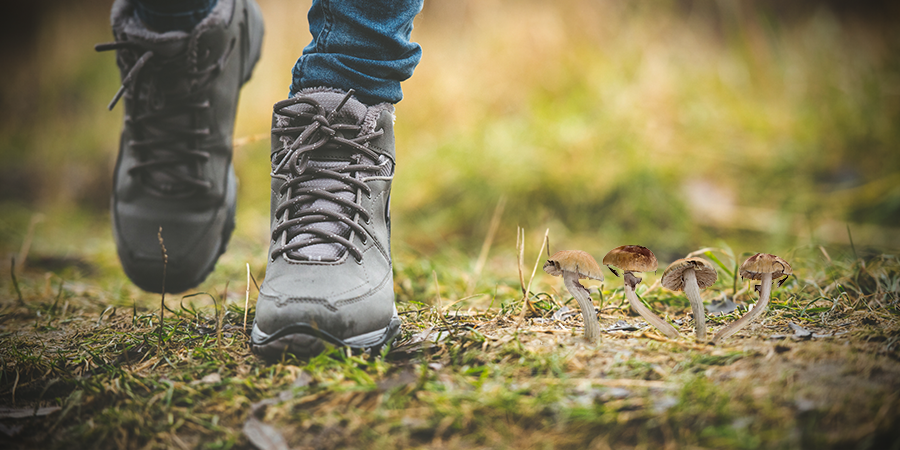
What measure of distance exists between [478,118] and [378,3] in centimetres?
258

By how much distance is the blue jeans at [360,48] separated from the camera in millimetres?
1206

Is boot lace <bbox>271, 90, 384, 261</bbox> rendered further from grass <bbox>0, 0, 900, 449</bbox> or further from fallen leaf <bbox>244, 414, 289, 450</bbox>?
fallen leaf <bbox>244, 414, 289, 450</bbox>

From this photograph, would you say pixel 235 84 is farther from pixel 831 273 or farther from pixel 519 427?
pixel 831 273

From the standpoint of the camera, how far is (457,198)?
317 centimetres

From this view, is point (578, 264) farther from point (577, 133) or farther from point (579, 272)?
point (577, 133)

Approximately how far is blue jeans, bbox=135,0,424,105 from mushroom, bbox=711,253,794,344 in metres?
0.90

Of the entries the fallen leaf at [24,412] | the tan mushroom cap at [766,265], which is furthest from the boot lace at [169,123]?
the tan mushroom cap at [766,265]

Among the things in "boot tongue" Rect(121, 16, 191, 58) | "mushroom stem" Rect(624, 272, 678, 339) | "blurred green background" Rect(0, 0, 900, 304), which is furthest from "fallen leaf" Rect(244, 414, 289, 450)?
"blurred green background" Rect(0, 0, 900, 304)

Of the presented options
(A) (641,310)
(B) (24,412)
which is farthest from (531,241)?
(B) (24,412)

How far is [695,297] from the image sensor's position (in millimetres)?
993

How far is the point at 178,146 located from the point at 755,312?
1563 mm

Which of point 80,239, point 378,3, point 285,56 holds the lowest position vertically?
point 80,239

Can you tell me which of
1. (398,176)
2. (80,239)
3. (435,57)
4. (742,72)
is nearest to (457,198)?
(398,176)

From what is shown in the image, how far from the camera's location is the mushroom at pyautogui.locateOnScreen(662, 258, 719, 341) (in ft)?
3.14
